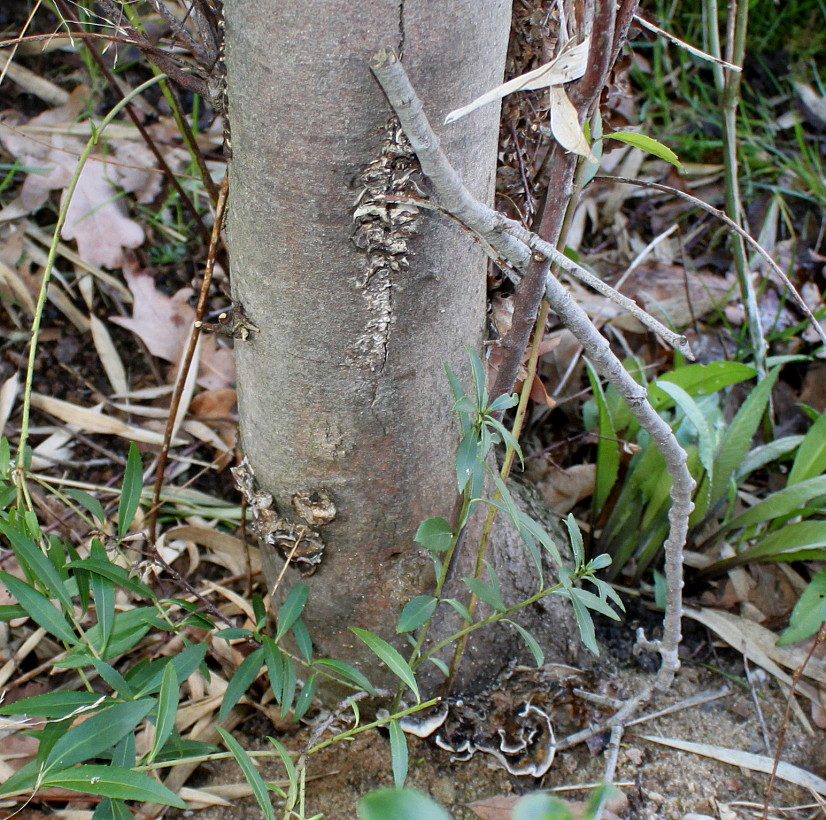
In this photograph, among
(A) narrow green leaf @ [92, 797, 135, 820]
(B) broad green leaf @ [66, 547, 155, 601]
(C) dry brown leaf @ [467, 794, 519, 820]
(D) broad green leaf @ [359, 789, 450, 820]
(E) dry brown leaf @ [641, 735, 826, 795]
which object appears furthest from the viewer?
(E) dry brown leaf @ [641, 735, 826, 795]

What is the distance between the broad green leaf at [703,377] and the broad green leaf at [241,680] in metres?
0.91

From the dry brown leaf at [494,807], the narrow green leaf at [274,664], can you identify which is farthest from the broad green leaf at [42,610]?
the dry brown leaf at [494,807]

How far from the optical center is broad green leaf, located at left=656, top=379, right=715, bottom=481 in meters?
1.41

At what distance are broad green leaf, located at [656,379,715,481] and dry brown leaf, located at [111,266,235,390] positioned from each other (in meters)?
1.02

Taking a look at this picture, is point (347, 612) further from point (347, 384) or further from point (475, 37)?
point (475, 37)

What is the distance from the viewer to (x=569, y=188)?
2.50ft

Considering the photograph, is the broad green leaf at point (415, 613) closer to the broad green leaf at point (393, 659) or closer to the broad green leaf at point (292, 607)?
the broad green leaf at point (393, 659)

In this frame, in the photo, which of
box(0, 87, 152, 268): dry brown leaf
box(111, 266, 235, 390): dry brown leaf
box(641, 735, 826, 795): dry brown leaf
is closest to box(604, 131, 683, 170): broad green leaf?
box(641, 735, 826, 795): dry brown leaf

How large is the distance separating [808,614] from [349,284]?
1.01 metres

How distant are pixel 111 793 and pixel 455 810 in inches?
21.5

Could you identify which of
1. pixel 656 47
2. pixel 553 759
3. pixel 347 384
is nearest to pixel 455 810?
pixel 553 759

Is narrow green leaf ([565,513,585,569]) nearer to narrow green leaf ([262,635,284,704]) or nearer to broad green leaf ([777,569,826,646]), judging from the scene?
narrow green leaf ([262,635,284,704])

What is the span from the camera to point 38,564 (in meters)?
0.97

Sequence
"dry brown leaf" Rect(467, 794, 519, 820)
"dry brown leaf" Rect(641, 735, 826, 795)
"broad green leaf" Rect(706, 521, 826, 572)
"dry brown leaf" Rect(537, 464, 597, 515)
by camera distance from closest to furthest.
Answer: "dry brown leaf" Rect(467, 794, 519, 820) → "dry brown leaf" Rect(641, 735, 826, 795) → "broad green leaf" Rect(706, 521, 826, 572) → "dry brown leaf" Rect(537, 464, 597, 515)
